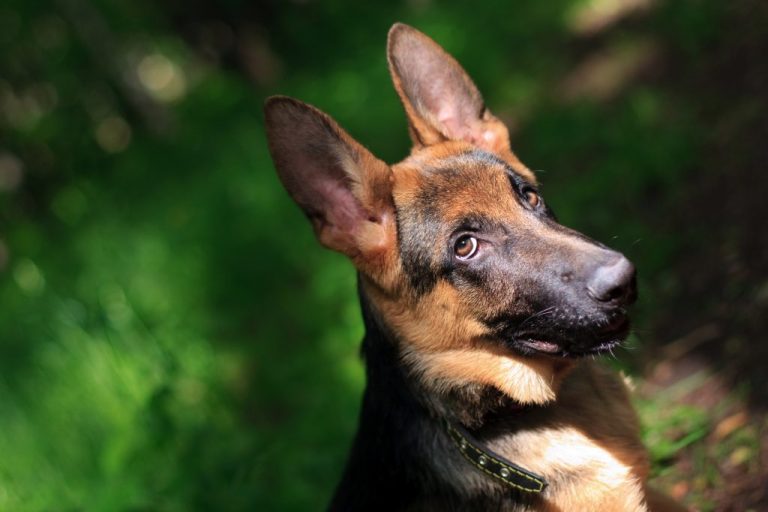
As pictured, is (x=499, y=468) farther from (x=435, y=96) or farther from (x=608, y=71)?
(x=608, y=71)

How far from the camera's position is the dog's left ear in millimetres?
4023

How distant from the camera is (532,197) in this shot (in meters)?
3.75

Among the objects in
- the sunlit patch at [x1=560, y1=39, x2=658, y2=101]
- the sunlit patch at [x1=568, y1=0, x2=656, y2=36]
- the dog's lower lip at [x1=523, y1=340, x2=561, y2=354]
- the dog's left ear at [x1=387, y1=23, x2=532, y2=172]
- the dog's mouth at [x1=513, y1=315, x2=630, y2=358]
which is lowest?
the dog's lower lip at [x1=523, y1=340, x2=561, y2=354]

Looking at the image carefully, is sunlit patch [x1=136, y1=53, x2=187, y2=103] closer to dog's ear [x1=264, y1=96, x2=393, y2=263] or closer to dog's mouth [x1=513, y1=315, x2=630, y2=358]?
dog's ear [x1=264, y1=96, x2=393, y2=263]

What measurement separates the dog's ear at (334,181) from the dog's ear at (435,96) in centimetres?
48

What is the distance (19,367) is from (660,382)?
194 inches

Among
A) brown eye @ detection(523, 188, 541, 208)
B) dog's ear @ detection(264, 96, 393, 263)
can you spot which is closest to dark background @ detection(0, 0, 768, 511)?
brown eye @ detection(523, 188, 541, 208)

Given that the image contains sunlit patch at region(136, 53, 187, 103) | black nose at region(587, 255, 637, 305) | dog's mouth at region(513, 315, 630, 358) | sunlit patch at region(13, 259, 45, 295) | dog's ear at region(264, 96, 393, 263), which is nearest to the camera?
black nose at region(587, 255, 637, 305)

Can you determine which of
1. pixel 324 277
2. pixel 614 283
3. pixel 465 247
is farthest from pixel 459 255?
pixel 324 277

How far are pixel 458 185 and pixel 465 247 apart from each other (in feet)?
0.97

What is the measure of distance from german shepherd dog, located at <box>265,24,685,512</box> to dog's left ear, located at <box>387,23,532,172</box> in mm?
373

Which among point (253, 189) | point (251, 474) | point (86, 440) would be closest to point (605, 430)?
point (251, 474)

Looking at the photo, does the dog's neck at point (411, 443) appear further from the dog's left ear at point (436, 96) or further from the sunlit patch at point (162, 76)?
the sunlit patch at point (162, 76)

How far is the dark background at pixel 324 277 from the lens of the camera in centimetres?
500
